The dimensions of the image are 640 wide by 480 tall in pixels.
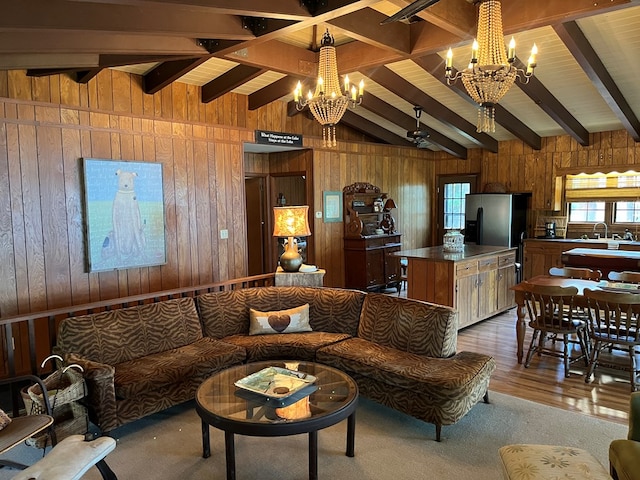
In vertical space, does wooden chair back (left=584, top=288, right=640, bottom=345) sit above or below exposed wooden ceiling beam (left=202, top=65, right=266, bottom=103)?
below

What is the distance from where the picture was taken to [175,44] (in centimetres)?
379

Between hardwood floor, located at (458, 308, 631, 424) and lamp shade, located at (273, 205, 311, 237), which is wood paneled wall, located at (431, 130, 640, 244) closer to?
hardwood floor, located at (458, 308, 631, 424)

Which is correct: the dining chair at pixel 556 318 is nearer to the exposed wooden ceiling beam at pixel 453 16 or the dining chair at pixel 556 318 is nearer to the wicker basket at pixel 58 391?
the exposed wooden ceiling beam at pixel 453 16

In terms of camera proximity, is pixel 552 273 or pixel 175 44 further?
pixel 552 273

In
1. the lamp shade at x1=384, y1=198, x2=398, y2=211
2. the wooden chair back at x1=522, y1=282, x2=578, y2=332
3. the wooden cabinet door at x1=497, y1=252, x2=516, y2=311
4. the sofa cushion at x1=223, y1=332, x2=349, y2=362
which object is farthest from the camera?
the lamp shade at x1=384, y1=198, x2=398, y2=211

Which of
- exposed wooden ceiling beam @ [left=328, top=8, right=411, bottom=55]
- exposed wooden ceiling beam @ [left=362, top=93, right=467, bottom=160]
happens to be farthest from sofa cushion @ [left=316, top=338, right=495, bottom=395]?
exposed wooden ceiling beam @ [left=362, top=93, right=467, bottom=160]

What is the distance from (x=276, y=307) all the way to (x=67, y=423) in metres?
1.97

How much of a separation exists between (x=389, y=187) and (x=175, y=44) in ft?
17.7

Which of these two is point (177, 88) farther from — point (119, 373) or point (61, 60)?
point (119, 373)

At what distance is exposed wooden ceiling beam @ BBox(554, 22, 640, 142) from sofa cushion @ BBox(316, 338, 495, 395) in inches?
117

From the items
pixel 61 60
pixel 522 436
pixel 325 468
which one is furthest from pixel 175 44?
pixel 522 436

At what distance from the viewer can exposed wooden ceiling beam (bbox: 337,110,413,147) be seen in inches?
294

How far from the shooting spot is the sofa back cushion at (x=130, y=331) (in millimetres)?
3297

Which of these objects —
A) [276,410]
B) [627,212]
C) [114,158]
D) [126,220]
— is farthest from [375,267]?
[276,410]
